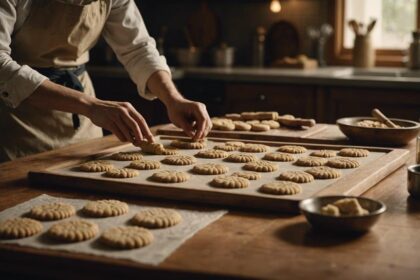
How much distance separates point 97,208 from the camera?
134 cm

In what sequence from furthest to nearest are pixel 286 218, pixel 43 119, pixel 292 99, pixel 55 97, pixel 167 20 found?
pixel 167 20 → pixel 292 99 → pixel 43 119 → pixel 55 97 → pixel 286 218

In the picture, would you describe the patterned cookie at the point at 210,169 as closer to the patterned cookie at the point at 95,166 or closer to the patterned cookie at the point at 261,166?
the patterned cookie at the point at 261,166

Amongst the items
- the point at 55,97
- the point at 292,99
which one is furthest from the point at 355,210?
the point at 292,99

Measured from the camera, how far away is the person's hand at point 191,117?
6.64 ft

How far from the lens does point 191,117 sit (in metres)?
2.07

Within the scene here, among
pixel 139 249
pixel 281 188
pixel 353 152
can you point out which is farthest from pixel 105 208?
pixel 353 152

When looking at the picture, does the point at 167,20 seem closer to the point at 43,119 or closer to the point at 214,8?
the point at 214,8

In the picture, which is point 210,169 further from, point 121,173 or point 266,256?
point 266,256

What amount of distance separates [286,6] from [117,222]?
3.47 meters

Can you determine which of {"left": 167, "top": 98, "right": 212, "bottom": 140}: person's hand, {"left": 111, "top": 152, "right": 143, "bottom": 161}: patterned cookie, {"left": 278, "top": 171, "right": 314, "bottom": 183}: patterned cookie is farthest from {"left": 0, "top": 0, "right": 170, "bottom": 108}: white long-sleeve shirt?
{"left": 278, "top": 171, "right": 314, "bottom": 183}: patterned cookie

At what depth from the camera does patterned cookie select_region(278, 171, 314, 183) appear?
1.56 meters

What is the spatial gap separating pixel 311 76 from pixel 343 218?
2560 mm

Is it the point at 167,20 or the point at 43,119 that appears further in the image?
the point at 167,20

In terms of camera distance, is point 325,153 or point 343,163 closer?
Answer: point 343,163
